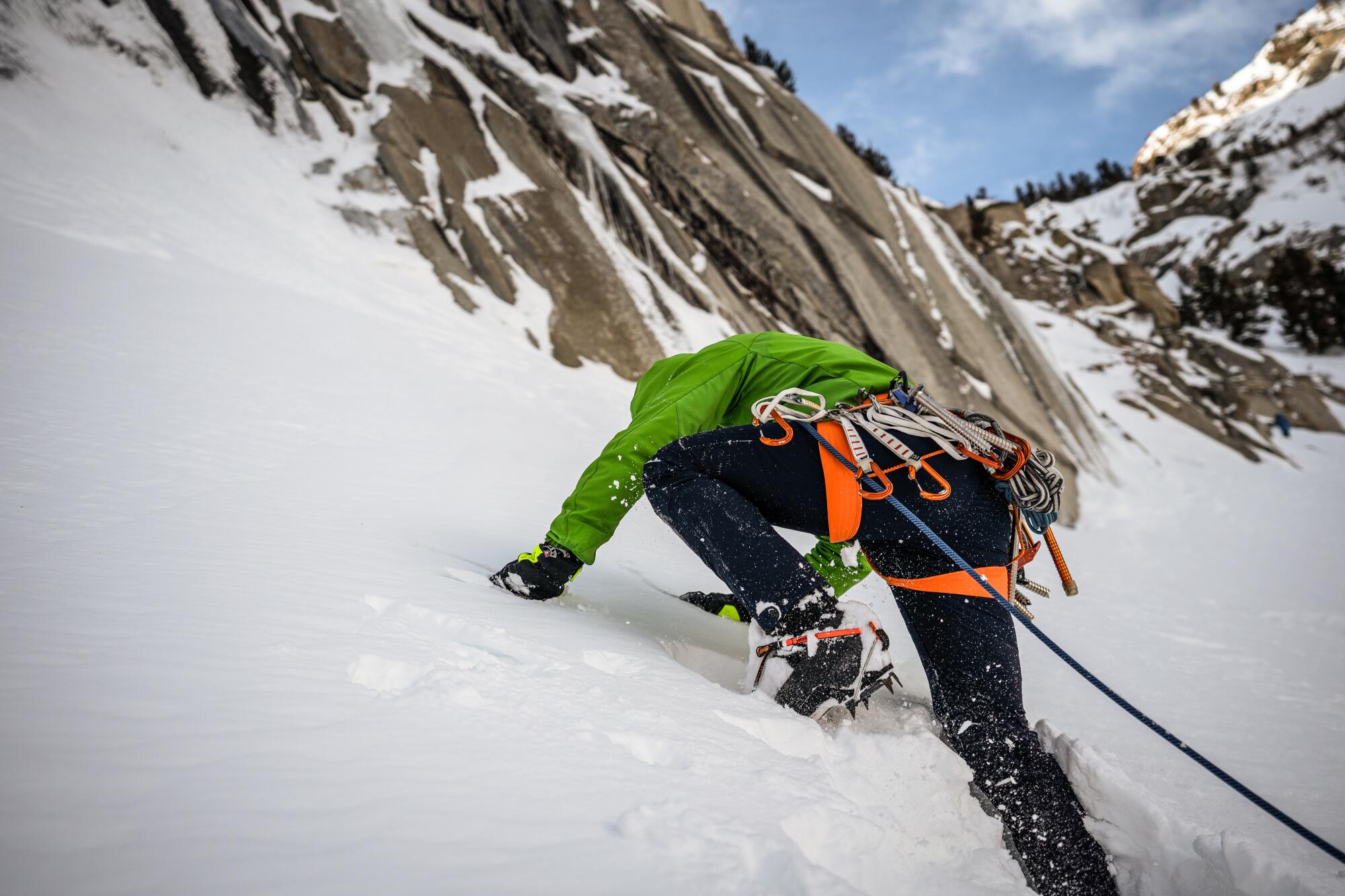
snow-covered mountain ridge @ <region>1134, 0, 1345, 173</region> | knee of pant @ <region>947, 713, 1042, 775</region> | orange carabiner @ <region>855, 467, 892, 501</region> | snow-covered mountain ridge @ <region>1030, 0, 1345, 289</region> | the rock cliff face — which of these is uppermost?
snow-covered mountain ridge @ <region>1134, 0, 1345, 173</region>

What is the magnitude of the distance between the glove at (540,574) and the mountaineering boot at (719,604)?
714mm

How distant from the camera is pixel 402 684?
39.9 inches

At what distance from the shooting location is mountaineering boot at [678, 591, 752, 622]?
7.52ft

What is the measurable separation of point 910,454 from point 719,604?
3.56 ft

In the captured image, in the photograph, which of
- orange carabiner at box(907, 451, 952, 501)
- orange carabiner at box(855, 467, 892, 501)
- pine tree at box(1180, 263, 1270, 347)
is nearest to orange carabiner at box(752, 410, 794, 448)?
orange carabiner at box(855, 467, 892, 501)

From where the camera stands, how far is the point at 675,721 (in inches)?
44.2

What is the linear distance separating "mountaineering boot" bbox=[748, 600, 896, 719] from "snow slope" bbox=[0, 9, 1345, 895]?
8cm

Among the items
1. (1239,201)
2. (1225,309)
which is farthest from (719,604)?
(1239,201)

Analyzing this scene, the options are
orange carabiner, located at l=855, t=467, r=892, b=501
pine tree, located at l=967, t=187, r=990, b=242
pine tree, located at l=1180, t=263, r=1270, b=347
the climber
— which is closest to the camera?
the climber

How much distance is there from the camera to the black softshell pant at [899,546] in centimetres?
142

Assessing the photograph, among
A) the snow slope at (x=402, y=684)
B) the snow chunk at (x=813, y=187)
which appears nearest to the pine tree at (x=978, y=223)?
the snow chunk at (x=813, y=187)

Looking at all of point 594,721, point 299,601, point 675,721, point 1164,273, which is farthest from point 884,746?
point 1164,273

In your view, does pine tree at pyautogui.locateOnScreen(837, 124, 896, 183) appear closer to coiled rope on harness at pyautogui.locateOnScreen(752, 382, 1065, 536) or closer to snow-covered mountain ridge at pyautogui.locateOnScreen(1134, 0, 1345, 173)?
coiled rope on harness at pyautogui.locateOnScreen(752, 382, 1065, 536)

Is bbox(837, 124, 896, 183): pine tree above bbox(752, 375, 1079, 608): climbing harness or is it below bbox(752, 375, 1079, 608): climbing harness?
above
